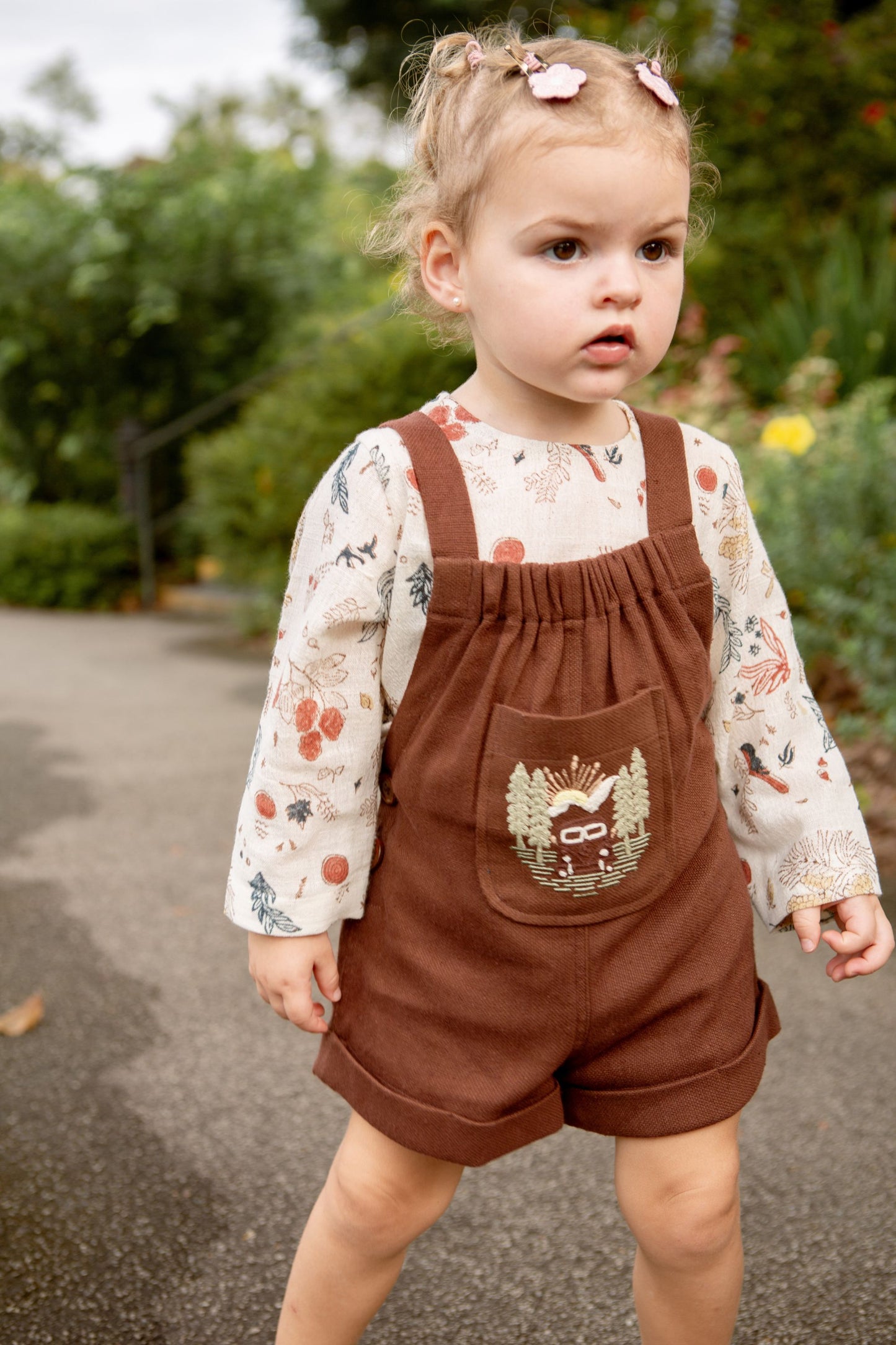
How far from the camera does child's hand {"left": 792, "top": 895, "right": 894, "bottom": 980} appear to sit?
139cm

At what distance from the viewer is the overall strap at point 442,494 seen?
1302 mm

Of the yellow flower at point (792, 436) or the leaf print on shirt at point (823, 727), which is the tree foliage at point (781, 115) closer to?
the yellow flower at point (792, 436)

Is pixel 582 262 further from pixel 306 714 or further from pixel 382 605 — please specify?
pixel 306 714

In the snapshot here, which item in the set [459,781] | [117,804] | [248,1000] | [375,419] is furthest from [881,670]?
[375,419]

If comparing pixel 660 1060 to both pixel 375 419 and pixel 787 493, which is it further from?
pixel 375 419

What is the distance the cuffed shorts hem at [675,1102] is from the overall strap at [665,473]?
0.59m

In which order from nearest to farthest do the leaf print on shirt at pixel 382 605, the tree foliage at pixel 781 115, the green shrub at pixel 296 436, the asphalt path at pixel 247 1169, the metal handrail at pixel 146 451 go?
the leaf print on shirt at pixel 382 605
the asphalt path at pixel 247 1169
the green shrub at pixel 296 436
the tree foliage at pixel 781 115
the metal handrail at pixel 146 451

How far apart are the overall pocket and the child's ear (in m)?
0.47

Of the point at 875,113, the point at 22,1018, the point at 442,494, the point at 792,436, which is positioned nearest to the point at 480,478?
the point at 442,494

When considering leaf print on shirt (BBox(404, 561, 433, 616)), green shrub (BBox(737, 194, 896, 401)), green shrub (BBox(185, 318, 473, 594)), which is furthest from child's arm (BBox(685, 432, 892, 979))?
green shrub (BBox(185, 318, 473, 594))

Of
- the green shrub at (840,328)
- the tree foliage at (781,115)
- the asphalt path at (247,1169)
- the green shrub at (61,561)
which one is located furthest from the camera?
the green shrub at (61,561)

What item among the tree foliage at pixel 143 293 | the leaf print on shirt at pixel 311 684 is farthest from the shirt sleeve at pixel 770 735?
the tree foliage at pixel 143 293

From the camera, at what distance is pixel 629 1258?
1.85 m

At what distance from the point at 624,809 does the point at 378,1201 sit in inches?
20.1
